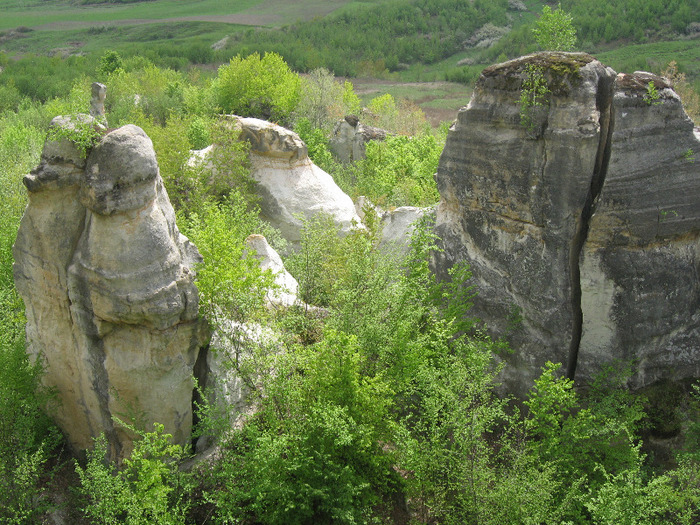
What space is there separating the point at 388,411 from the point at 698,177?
27.2 ft

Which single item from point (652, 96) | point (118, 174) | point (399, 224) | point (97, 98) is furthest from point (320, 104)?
point (118, 174)

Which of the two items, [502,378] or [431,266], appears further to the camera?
[431,266]

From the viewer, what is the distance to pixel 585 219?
48.7 feet

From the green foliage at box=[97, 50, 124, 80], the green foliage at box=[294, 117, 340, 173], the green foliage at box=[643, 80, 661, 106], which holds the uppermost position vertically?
the green foliage at box=[643, 80, 661, 106]

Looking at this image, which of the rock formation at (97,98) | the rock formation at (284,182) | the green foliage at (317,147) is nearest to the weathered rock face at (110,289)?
the rock formation at (97,98)

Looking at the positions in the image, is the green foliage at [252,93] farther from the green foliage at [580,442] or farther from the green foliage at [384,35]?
the green foliage at [384,35]

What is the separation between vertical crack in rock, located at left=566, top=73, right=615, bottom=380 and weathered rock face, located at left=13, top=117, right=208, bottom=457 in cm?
846

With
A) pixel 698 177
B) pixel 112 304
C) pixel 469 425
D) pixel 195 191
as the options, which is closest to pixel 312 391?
pixel 469 425

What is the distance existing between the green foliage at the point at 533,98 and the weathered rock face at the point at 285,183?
38.1 ft

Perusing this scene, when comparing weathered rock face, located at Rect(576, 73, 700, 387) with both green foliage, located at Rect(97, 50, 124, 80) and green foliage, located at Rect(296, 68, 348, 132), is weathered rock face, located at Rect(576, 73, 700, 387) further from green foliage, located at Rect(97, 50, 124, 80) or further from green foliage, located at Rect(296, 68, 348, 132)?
green foliage, located at Rect(97, 50, 124, 80)

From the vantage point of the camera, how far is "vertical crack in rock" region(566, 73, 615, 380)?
1447cm

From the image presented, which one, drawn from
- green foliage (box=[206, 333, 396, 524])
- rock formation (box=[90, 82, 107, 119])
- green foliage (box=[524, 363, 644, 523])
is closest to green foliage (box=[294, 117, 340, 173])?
rock formation (box=[90, 82, 107, 119])

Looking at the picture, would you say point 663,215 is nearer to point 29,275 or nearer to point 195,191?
point 29,275

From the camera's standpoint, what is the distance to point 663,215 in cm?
1418
